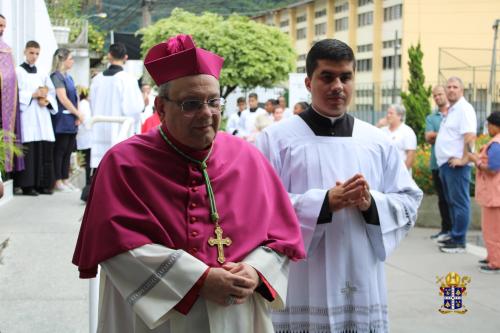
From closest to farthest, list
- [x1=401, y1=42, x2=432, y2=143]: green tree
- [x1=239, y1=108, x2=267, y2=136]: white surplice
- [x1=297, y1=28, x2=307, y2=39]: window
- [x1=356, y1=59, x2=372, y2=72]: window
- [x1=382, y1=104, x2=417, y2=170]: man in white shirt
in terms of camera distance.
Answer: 1. [x1=382, y1=104, x2=417, y2=170]: man in white shirt
2. [x1=239, y1=108, x2=267, y2=136]: white surplice
3. [x1=401, y1=42, x2=432, y2=143]: green tree
4. [x1=356, y1=59, x2=372, y2=72]: window
5. [x1=297, y1=28, x2=307, y2=39]: window

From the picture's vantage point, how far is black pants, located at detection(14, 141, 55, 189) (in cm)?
1053

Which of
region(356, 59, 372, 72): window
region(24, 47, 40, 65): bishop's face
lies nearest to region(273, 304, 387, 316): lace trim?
region(24, 47, 40, 65): bishop's face

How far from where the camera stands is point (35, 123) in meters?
10.5

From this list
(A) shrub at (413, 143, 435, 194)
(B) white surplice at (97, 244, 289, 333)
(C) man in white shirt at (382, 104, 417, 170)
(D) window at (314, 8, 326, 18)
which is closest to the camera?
(B) white surplice at (97, 244, 289, 333)

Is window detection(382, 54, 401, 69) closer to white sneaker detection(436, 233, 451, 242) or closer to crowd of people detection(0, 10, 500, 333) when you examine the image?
white sneaker detection(436, 233, 451, 242)

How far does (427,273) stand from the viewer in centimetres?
897

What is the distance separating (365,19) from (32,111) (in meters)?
51.6

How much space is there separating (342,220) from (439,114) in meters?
7.30

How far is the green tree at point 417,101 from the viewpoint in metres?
23.6

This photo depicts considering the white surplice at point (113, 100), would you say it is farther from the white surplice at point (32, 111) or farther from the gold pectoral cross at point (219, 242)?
the gold pectoral cross at point (219, 242)

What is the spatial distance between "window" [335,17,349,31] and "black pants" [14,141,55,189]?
5201 centimetres

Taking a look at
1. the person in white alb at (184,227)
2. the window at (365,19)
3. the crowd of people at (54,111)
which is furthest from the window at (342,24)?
the person in white alb at (184,227)

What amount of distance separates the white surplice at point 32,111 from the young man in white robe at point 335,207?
22.7 ft

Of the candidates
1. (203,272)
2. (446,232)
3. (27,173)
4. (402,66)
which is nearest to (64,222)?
(27,173)
